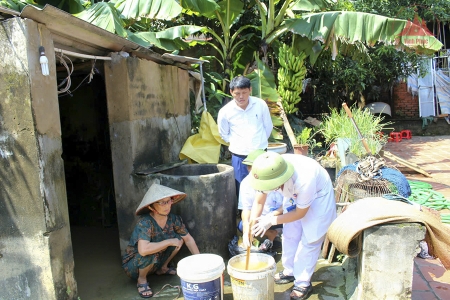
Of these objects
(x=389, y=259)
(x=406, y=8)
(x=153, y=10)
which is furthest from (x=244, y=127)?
(x=406, y=8)

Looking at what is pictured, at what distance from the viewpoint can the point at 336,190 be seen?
189 inches

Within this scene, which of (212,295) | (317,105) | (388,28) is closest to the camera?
(212,295)

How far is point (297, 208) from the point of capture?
10.7 feet

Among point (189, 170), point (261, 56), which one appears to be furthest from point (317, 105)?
point (189, 170)

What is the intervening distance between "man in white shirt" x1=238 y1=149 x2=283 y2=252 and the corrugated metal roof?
1.82 metres

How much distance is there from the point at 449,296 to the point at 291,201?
1561mm

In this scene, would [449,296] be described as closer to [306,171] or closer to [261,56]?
[306,171]

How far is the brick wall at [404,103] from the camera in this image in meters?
13.8

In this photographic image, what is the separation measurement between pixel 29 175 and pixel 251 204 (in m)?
2.00

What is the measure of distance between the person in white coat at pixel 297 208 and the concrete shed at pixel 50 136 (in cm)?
164

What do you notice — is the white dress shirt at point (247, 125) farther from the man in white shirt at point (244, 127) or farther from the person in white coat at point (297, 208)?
the person in white coat at point (297, 208)

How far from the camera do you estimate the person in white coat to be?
2996mm

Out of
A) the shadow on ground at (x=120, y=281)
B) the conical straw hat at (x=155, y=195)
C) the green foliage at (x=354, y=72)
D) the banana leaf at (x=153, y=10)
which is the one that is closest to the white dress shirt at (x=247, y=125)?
the conical straw hat at (x=155, y=195)

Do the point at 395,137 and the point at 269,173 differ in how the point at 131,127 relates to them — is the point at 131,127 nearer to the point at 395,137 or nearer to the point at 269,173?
the point at 269,173
